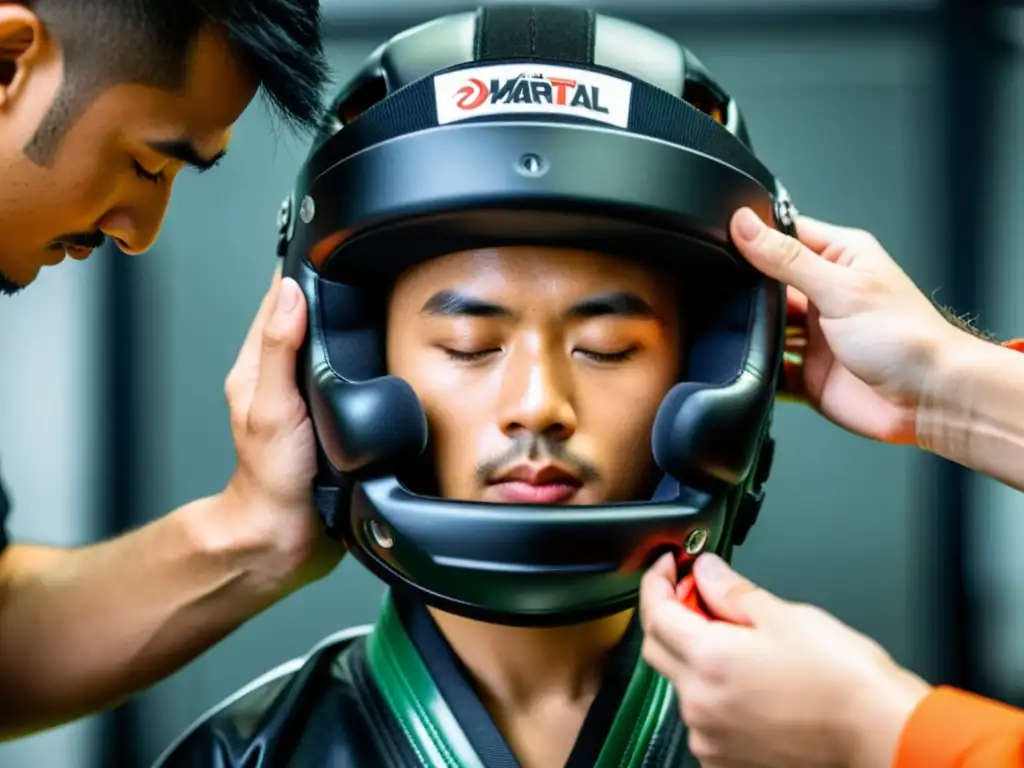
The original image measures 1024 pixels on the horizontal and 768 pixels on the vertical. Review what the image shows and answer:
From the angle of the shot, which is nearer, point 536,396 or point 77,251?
point 536,396

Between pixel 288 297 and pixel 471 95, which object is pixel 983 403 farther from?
pixel 288 297

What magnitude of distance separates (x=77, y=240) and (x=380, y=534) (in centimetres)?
42

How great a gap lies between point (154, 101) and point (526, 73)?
1.11 ft

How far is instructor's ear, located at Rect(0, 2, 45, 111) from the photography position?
3.04ft

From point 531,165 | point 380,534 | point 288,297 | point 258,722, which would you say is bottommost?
point 258,722

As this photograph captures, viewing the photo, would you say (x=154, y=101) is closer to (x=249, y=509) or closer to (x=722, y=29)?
(x=249, y=509)

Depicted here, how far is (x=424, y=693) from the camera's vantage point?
109cm

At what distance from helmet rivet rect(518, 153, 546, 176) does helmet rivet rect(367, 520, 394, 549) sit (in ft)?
1.10

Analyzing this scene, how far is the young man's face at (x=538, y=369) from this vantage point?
0.98 m

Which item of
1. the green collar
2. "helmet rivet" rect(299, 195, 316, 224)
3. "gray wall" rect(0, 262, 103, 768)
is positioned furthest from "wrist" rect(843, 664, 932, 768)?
"gray wall" rect(0, 262, 103, 768)

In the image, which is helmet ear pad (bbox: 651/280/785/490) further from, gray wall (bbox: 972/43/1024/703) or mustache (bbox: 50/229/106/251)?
gray wall (bbox: 972/43/1024/703)

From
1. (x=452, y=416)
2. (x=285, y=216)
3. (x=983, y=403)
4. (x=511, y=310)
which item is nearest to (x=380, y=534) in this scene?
(x=452, y=416)

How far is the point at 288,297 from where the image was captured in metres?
1.07

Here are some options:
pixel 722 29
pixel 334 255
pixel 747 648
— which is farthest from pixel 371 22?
pixel 747 648
